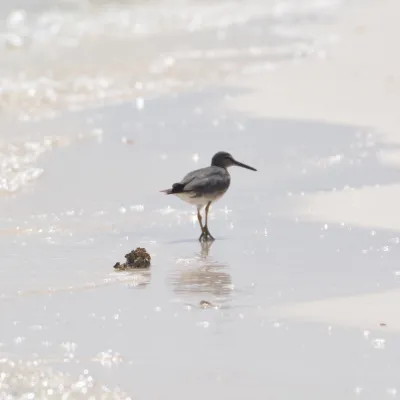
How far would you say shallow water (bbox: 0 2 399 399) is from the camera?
210 inches

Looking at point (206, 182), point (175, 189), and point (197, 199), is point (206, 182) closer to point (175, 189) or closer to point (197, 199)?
point (197, 199)

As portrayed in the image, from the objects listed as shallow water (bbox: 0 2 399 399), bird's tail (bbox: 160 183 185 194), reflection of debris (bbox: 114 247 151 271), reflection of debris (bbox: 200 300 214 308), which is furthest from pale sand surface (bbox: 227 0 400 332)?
reflection of debris (bbox: 114 247 151 271)

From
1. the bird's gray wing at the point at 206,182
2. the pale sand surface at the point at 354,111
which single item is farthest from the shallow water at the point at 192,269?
the bird's gray wing at the point at 206,182

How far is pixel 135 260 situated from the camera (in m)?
7.17

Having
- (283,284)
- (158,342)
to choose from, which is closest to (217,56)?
(283,284)

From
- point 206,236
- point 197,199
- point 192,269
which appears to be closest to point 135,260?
point 192,269

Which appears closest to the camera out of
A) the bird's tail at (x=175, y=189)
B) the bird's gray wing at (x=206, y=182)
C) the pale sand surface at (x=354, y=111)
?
the pale sand surface at (x=354, y=111)

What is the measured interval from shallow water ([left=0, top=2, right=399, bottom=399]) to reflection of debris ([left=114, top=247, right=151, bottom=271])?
77mm

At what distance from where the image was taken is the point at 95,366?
17.7ft

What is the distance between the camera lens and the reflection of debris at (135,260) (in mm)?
7164

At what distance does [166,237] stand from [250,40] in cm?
1140

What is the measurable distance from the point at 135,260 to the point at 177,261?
0.41 metres

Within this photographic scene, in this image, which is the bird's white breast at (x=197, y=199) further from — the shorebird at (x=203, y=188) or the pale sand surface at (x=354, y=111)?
the pale sand surface at (x=354, y=111)

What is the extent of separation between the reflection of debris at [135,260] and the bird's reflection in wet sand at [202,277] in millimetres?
191
